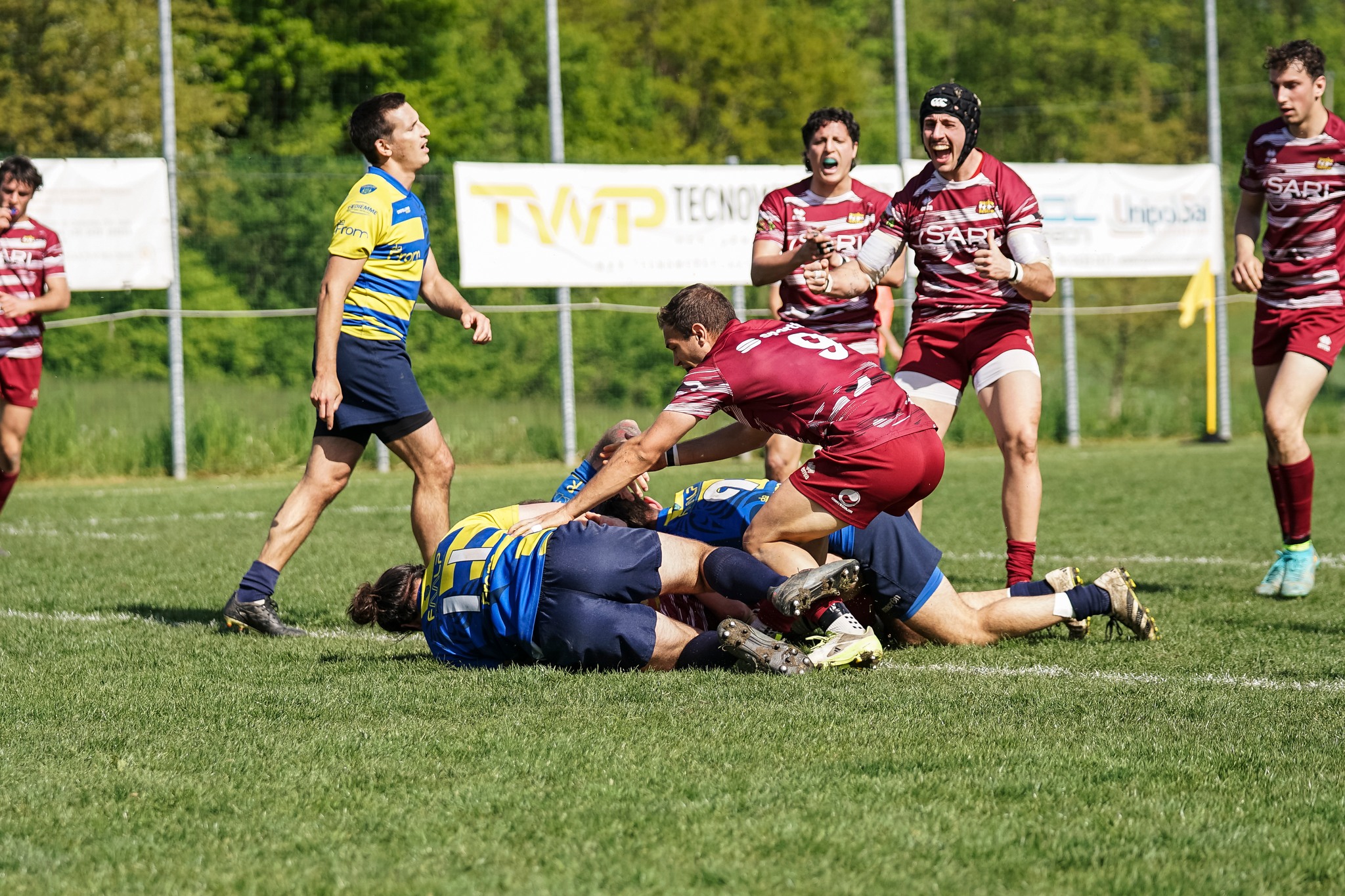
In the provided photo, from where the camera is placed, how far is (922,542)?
5.17m

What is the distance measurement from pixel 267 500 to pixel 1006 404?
7.28 m

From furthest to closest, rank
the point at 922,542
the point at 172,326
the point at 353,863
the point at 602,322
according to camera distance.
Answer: the point at 602,322 → the point at 172,326 → the point at 922,542 → the point at 353,863

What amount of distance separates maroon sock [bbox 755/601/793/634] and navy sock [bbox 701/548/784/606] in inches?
2.0

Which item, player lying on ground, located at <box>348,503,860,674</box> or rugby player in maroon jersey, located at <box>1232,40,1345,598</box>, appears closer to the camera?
player lying on ground, located at <box>348,503,860,674</box>

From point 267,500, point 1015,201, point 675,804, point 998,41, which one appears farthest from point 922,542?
point 998,41

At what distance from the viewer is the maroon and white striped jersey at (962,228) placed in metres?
6.18

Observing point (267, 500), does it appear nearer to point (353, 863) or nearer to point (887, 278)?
point (887, 278)

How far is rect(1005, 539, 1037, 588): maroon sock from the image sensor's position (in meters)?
5.96

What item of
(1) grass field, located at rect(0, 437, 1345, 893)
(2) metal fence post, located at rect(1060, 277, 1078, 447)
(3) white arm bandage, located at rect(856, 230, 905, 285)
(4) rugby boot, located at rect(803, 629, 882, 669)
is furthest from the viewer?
(2) metal fence post, located at rect(1060, 277, 1078, 447)

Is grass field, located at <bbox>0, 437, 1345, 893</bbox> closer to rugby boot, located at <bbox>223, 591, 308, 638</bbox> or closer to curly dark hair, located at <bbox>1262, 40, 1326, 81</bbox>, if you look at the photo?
rugby boot, located at <bbox>223, 591, 308, 638</bbox>

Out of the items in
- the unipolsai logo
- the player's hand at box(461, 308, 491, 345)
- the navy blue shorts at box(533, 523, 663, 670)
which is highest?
the unipolsai logo

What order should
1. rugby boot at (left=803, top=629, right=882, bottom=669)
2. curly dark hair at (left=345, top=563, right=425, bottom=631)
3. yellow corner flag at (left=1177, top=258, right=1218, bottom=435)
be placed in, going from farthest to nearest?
yellow corner flag at (left=1177, top=258, right=1218, bottom=435) < curly dark hair at (left=345, top=563, right=425, bottom=631) < rugby boot at (left=803, top=629, right=882, bottom=669)

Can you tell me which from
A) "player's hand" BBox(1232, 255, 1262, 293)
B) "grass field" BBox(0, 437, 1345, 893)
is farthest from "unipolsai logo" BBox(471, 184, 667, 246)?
"player's hand" BBox(1232, 255, 1262, 293)

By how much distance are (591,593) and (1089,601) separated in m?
1.82
